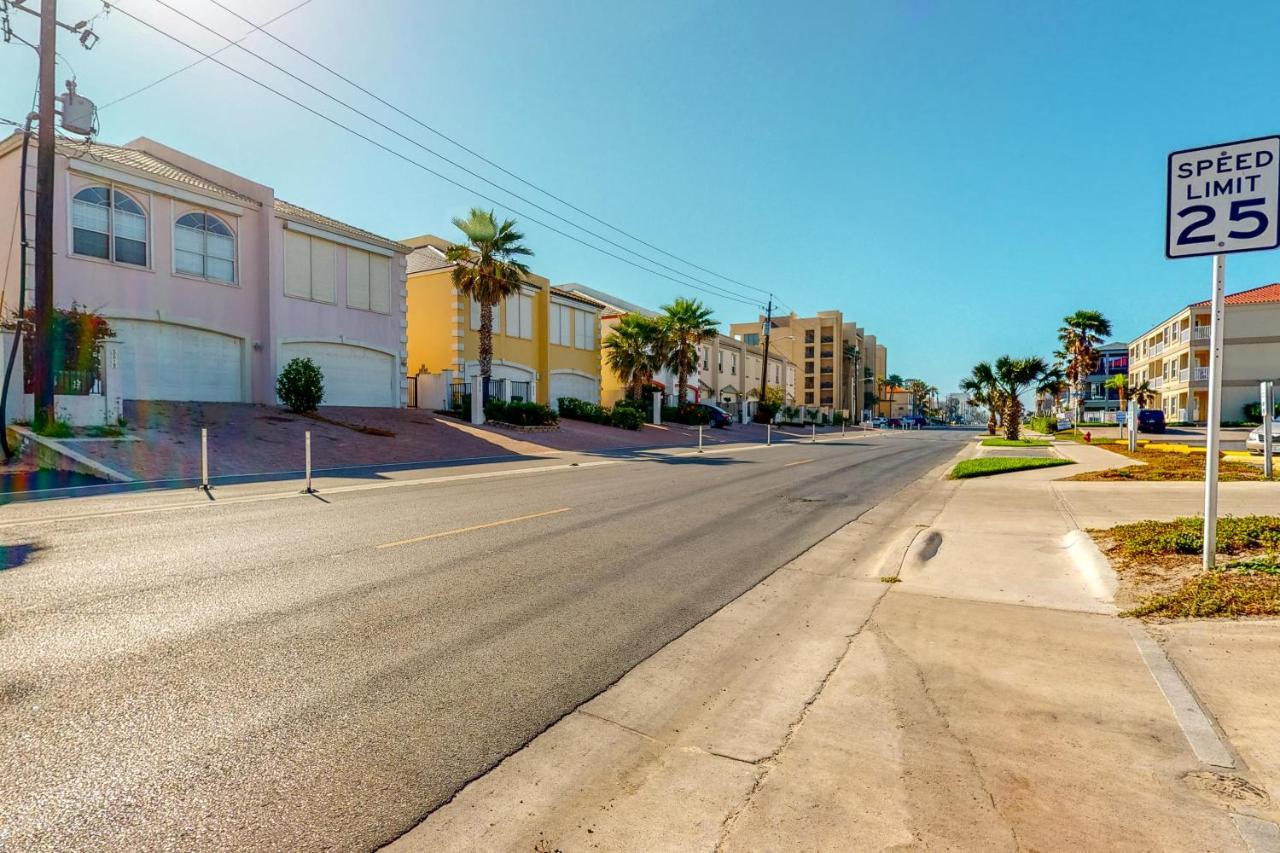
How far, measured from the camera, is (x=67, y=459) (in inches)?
517

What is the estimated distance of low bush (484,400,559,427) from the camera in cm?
3008

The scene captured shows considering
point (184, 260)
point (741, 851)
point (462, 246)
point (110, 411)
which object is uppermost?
point (462, 246)

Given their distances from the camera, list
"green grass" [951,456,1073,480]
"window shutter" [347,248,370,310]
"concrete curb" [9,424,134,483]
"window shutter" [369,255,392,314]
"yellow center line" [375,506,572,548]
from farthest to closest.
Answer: "window shutter" [369,255,392,314]
"window shutter" [347,248,370,310]
"green grass" [951,456,1073,480]
"concrete curb" [9,424,134,483]
"yellow center line" [375,506,572,548]

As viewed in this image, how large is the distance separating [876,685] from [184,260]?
→ 2637cm

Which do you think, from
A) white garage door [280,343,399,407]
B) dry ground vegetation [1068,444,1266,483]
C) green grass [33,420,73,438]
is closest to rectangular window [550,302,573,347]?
white garage door [280,343,399,407]

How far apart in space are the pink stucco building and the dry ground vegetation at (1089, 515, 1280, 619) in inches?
811

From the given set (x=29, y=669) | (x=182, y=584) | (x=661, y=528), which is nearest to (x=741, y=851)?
(x=29, y=669)

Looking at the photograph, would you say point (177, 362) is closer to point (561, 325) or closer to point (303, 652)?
point (561, 325)

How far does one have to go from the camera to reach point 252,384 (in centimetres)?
2420

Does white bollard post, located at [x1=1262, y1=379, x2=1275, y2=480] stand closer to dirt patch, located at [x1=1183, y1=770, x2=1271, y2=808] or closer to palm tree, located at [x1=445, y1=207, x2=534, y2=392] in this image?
dirt patch, located at [x1=1183, y1=770, x2=1271, y2=808]

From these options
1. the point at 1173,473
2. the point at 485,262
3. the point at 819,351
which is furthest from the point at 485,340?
the point at 819,351

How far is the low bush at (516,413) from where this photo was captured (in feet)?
98.7

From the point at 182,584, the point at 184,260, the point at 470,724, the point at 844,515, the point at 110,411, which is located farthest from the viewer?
the point at 184,260

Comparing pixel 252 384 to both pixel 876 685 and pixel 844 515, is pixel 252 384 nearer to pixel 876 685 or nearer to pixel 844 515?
pixel 844 515
